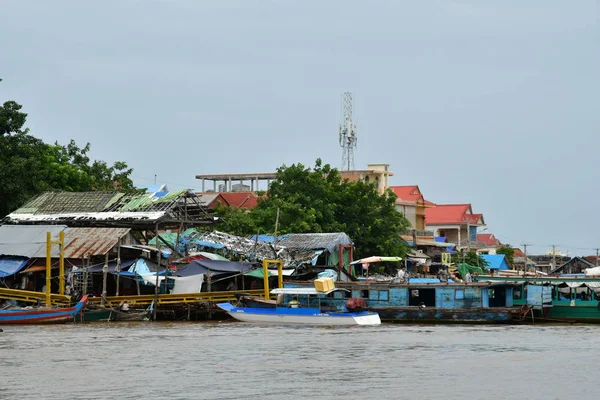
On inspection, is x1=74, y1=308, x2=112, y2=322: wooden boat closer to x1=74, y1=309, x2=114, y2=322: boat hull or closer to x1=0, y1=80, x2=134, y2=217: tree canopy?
x1=74, y1=309, x2=114, y2=322: boat hull

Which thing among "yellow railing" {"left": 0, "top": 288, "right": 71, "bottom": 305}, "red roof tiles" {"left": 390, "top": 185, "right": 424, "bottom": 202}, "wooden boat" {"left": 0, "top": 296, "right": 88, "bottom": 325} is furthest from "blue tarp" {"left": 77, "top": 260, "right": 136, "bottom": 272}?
"red roof tiles" {"left": 390, "top": 185, "right": 424, "bottom": 202}

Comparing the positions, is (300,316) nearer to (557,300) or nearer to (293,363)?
(557,300)

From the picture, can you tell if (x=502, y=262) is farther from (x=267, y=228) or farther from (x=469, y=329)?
(x=469, y=329)

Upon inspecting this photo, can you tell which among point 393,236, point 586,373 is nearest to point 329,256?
point 393,236

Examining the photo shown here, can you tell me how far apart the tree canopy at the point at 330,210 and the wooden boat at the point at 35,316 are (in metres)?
19.0

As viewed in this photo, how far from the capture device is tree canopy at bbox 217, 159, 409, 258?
57531mm

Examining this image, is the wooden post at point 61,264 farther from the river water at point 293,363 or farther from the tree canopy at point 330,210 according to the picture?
the tree canopy at point 330,210

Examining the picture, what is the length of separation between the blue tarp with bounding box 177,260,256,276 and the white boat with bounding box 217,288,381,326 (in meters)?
3.50

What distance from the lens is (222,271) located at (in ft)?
146

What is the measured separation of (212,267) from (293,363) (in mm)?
17859

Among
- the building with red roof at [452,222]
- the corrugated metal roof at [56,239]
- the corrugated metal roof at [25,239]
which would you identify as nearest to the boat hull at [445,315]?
the corrugated metal roof at [56,239]

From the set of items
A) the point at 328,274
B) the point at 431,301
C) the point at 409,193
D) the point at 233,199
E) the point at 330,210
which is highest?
the point at 409,193

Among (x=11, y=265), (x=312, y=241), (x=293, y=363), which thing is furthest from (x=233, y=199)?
(x=293, y=363)

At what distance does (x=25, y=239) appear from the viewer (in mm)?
44125
